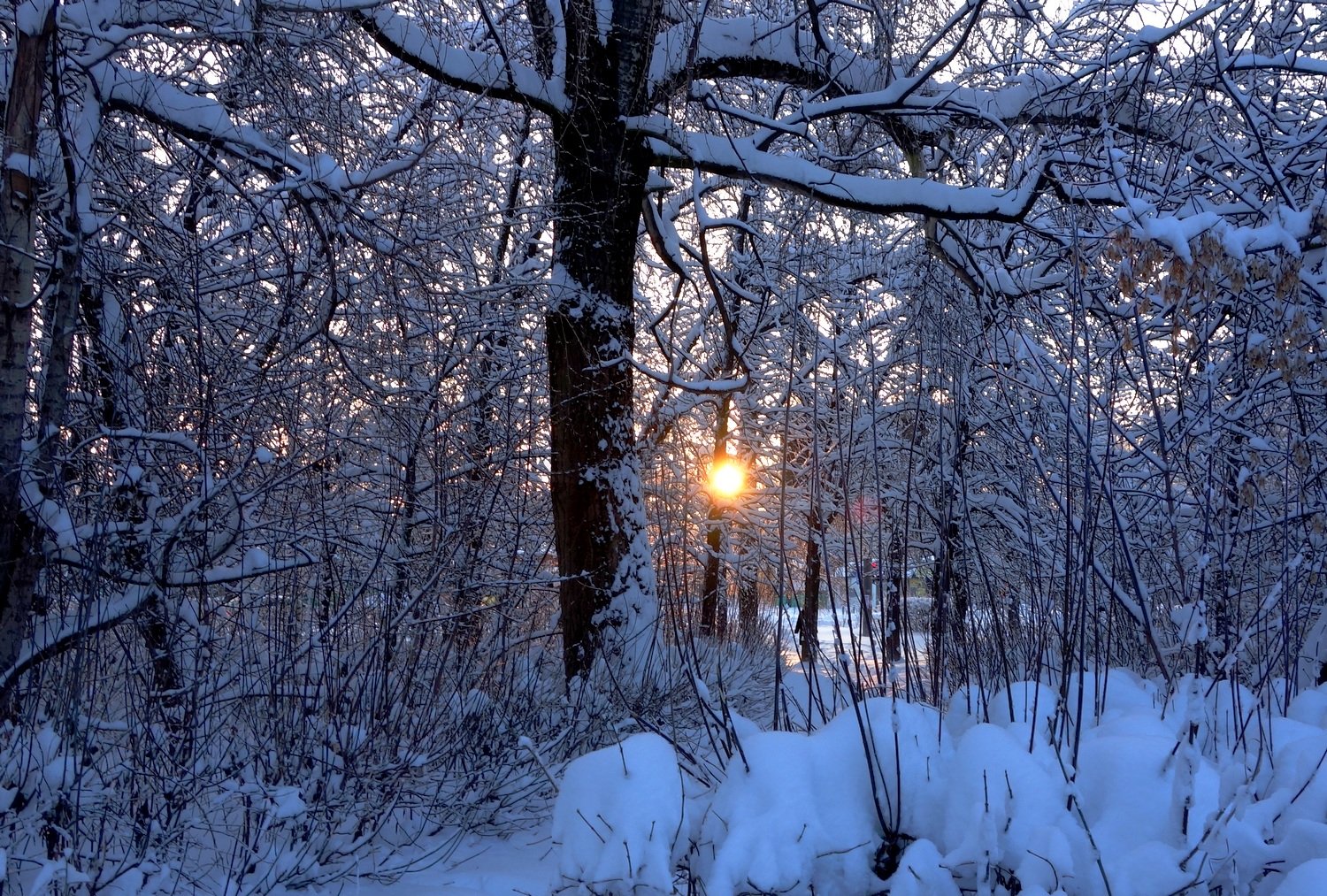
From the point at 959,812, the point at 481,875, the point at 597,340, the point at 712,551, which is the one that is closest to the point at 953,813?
the point at 959,812

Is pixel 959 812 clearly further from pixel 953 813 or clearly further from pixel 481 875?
pixel 481 875

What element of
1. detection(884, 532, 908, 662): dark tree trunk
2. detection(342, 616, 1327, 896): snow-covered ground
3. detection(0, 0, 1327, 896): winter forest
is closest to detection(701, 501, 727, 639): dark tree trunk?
detection(0, 0, 1327, 896): winter forest

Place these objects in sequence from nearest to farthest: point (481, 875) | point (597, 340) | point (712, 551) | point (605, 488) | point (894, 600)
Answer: point (894, 600) < point (481, 875) < point (605, 488) < point (597, 340) < point (712, 551)

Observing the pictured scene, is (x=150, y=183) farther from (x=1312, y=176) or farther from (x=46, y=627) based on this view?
(x=1312, y=176)

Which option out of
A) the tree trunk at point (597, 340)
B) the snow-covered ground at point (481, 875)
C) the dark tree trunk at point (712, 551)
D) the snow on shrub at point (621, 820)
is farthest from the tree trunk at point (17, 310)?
the dark tree trunk at point (712, 551)

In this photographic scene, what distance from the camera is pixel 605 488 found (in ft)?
Result: 21.7

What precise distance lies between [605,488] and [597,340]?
38.8 inches

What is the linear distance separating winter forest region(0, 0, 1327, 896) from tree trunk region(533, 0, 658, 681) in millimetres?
31

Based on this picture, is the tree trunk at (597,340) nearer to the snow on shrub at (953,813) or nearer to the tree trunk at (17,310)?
the tree trunk at (17,310)

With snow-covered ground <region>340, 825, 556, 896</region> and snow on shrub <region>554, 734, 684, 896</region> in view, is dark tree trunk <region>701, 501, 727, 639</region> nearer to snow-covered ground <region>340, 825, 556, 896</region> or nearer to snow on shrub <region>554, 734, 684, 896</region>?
snow-covered ground <region>340, 825, 556, 896</region>

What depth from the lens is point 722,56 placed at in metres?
6.87

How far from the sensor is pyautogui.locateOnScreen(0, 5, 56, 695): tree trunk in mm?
3648

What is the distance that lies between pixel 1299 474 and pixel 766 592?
15.4 m

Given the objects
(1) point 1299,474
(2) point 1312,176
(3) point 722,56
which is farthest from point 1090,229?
(3) point 722,56
